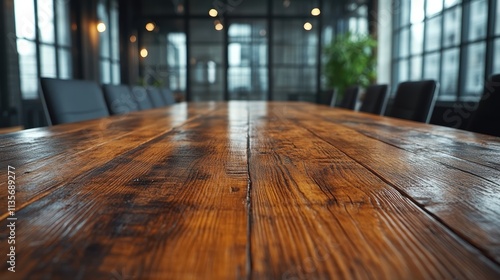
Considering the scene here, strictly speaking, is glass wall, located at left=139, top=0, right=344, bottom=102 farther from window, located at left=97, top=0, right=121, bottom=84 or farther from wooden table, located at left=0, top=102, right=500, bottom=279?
wooden table, located at left=0, top=102, right=500, bottom=279

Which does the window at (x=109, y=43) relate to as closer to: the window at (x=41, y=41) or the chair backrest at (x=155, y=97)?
the window at (x=41, y=41)

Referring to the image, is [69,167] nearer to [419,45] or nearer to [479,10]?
[479,10]

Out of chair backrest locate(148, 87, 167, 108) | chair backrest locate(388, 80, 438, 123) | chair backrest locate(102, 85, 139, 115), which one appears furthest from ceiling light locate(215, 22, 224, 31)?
chair backrest locate(388, 80, 438, 123)

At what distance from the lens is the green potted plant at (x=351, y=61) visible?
7867 millimetres

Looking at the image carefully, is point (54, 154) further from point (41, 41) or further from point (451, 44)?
point (451, 44)

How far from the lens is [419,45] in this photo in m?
6.60

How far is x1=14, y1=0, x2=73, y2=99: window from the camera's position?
468cm

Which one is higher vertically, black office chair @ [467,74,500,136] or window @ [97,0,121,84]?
window @ [97,0,121,84]

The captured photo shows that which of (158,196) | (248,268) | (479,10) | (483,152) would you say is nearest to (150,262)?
(248,268)

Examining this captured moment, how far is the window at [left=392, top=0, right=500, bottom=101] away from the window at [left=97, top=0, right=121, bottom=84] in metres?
5.02

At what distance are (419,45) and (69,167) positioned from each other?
674 centimetres

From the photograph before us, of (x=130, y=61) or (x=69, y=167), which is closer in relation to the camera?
(x=69, y=167)

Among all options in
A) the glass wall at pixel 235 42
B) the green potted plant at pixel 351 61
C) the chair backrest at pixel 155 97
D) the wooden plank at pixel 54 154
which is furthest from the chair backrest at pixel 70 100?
the green potted plant at pixel 351 61

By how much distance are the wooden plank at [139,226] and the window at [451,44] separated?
507 cm
